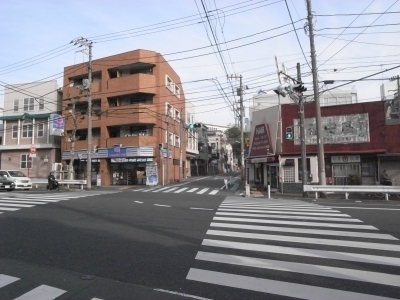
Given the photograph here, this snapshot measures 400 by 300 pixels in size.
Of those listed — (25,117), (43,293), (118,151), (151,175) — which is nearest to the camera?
(43,293)

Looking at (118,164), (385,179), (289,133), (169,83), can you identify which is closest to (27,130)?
(118,164)

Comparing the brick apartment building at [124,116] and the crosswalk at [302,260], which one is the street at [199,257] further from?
the brick apartment building at [124,116]

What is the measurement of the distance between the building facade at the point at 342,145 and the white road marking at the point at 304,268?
1792 cm

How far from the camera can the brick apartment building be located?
34875 mm

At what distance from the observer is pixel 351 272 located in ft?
17.3

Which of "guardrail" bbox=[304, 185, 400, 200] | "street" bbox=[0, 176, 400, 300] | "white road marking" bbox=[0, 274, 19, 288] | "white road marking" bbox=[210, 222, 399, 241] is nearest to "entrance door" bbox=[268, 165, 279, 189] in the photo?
"guardrail" bbox=[304, 185, 400, 200]

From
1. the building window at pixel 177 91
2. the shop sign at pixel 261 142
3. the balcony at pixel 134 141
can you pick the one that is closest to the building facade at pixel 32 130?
the balcony at pixel 134 141

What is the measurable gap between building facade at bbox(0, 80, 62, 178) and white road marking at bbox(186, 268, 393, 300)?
38077mm

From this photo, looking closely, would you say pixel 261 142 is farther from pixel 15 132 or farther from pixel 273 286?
pixel 15 132

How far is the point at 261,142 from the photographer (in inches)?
1107

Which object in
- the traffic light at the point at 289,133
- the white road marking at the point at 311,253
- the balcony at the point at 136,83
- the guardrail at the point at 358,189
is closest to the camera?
the white road marking at the point at 311,253

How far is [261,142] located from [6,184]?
20.5 meters

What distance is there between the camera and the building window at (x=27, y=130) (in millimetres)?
39897

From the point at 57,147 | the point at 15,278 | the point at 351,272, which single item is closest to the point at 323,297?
the point at 351,272
